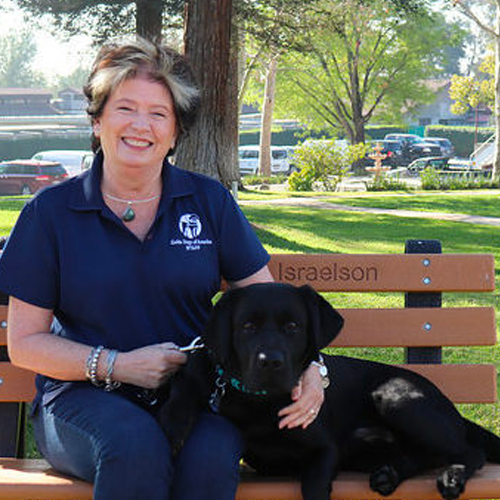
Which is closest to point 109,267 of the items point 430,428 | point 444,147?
point 430,428

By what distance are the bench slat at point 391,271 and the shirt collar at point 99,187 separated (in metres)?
0.64

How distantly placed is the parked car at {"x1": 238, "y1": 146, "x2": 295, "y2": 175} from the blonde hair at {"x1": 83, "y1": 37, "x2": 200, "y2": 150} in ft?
130

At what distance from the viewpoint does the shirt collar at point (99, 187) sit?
3.06 meters

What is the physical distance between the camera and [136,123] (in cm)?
308

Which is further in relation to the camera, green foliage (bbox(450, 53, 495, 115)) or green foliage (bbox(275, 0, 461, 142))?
green foliage (bbox(450, 53, 495, 115))

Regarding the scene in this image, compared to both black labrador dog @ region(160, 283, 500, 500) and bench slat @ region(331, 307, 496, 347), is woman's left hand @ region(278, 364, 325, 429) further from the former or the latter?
bench slat @ region(331, 307, 496, 347)

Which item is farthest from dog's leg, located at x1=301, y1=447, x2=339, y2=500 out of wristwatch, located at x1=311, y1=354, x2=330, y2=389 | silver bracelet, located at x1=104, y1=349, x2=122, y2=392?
silver bracelet, located at x1=104, y1=349, x2=122, y2=392

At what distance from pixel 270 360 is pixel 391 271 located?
1.09 m

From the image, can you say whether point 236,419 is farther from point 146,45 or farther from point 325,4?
point 325,4

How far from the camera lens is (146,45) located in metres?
3.19

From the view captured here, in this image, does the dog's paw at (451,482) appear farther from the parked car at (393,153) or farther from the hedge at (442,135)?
the hedge at (442,135)

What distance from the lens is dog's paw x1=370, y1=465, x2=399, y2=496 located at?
9.35 ft

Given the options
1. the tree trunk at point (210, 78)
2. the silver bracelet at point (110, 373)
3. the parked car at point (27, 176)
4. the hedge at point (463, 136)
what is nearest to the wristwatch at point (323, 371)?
the silver bracelet at point (110, 373)

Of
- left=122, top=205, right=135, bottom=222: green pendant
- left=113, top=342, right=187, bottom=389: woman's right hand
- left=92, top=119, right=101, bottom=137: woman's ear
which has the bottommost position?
left=113, top=342, right=187, bottom=389: woman's right hand
